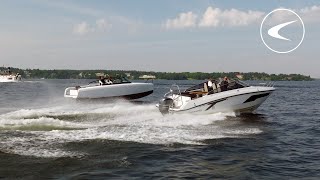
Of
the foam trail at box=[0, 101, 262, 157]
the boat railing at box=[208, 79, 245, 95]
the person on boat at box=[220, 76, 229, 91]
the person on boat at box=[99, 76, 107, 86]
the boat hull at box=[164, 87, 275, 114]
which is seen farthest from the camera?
the person on boat at box=[99, 76, 107, 86]

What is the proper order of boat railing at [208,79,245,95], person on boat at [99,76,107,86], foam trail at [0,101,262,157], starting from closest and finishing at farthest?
1. foam trail at [0,101,262,157]
2. boat railing at [208,79,245,95]
3. person on boat at [99,76,107,86]

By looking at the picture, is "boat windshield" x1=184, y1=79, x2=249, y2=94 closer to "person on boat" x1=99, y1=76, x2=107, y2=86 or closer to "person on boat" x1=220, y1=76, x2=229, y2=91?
"person on boat" x1=220, y1=76, x2=229, y2=91

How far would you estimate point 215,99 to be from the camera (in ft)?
67.5

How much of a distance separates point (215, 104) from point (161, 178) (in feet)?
38.0

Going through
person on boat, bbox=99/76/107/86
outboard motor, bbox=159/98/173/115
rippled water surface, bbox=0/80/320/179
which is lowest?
rippled water surface, bbox=0/80/320/179

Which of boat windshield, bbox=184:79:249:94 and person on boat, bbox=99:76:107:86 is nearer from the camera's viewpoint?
boat windshield, bbox=184:79:249:94

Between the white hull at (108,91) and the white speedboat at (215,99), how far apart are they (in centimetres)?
877

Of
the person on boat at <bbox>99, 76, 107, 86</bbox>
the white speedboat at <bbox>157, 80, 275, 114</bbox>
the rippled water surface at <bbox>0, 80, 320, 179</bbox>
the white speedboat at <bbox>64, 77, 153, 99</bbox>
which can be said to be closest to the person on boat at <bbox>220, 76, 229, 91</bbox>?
the white speedboat at <bbox>157, 80, 275, 114</bbox>

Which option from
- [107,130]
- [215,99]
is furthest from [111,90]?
[107,130]

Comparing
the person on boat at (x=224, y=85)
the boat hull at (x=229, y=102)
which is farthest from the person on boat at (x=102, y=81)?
the person on boat at (x=224, y=85)

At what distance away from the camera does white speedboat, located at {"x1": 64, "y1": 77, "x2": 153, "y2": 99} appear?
96.1 feet

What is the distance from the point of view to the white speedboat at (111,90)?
96.1 feet

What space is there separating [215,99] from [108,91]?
1175 cm

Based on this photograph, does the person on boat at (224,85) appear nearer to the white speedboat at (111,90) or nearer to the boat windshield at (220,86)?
the boat windshield at (220,86)
